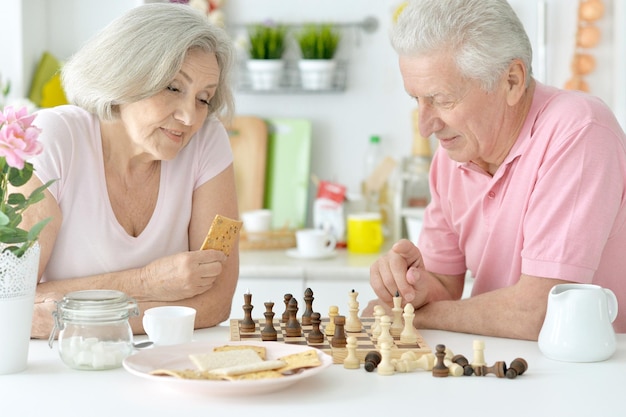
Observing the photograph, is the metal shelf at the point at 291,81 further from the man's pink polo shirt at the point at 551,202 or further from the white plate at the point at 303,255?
the man's pink polo shirt at the point at 551,202

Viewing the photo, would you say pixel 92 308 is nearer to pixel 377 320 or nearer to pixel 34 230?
pixel 34 230

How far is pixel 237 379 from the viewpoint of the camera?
4.72 ft

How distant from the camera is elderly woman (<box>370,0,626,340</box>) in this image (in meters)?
1.84

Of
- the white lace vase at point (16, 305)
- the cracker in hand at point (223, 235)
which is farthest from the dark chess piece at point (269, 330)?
the white lace vase at point (16, 305)

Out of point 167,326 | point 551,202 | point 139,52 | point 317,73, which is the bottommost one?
point 167,326

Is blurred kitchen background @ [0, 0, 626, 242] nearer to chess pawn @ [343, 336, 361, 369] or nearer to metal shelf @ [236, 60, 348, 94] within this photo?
metal shelf @ [236, 60, 348, 94]

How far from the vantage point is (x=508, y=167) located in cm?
202

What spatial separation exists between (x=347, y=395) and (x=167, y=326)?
384mm

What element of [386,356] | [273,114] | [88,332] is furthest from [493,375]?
[273,114]

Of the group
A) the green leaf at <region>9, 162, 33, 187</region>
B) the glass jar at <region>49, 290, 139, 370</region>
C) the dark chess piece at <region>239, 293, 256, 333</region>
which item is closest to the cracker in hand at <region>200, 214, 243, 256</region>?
the dark chess piece at <region>239, 293, 256, 333</region>

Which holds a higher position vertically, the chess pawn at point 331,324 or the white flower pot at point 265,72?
the white flower pot at point 265,72

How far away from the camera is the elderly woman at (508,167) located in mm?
1836

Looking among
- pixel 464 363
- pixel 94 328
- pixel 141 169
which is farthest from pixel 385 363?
pixel 141 169

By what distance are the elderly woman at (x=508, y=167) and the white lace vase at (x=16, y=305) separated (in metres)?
0.78
